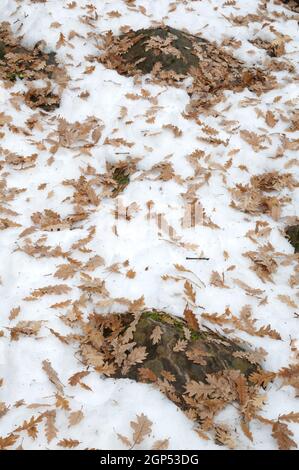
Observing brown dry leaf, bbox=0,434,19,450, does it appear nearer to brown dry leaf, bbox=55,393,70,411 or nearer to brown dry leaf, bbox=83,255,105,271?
brown dry leaf, bbox=55,393,70,411

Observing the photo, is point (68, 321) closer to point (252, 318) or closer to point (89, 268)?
point (89, 268)

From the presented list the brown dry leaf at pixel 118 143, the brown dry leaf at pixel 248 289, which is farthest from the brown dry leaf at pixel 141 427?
the brown dry leaf at pixel 118 143

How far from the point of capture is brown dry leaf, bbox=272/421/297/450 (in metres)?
2.97

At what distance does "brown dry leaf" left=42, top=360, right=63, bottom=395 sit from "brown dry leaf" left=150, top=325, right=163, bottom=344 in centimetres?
84

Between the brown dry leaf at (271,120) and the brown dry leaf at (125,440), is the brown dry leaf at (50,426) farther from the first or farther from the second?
the brown dry leaf at (271,120)

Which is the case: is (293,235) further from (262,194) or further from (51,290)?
(51,290)

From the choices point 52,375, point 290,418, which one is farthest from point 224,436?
point 52,375

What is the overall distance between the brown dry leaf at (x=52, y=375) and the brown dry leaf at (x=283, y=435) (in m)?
1.70

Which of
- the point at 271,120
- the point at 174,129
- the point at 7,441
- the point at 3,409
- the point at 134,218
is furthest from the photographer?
the point at 271,120

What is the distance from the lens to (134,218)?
4742 millimetres

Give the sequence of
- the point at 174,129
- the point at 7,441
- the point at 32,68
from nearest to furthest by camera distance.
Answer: the point at 7,441 < the point at 174,129 < the point at 32,68

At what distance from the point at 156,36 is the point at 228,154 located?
279cm

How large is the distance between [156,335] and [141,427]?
29.7 inches

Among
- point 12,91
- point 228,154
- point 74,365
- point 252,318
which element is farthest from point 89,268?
point 12,91
